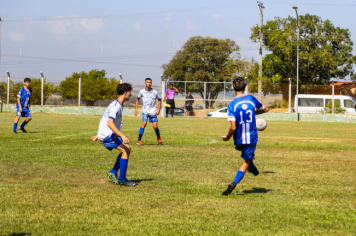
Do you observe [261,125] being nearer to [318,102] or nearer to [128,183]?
[128,183]

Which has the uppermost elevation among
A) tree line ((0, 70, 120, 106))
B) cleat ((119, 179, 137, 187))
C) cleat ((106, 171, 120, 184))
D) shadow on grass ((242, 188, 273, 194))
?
tree line ((0, 70, 120, 106))

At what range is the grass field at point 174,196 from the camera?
3861 mm

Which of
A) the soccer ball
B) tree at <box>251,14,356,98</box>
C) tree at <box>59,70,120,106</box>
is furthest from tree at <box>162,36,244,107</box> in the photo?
the soccer ball

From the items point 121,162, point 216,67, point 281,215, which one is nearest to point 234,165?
point 121,162

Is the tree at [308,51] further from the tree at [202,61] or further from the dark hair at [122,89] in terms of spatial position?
the dark hair at [122,89]

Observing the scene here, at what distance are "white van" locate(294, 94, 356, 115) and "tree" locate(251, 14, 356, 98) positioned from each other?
8.80 meters

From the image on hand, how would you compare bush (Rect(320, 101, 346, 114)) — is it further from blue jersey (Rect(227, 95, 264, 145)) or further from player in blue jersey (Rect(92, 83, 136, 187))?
player in blue jersey (Rect(92, 83, 136, 187))

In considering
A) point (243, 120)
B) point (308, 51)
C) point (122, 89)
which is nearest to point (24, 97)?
point (122, 89)

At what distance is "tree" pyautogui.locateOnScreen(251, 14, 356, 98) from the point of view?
4234 centimetres

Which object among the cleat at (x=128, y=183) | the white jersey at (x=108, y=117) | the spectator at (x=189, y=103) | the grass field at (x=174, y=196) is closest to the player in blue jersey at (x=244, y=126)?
the grass field at (x=174, y=196)

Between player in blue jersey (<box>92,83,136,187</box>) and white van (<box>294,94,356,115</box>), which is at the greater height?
white van (<box>294,94,356,115</box>)

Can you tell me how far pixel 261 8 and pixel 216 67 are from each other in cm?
2764

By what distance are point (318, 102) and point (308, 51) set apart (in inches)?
440

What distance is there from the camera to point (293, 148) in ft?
36.8
